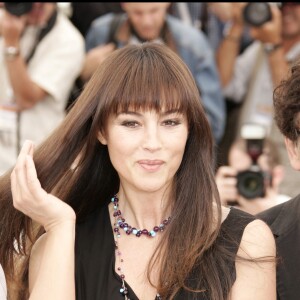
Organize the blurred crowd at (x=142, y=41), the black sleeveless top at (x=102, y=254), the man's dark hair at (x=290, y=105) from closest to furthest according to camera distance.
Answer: the black sleeveless top at (x=102, y=254) → the man's dark hair at (x=290, y=105) → the blurred crowd at (x=142, y=41)

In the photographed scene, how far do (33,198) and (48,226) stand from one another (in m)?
0.11

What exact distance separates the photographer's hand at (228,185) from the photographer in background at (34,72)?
1268 millimetres

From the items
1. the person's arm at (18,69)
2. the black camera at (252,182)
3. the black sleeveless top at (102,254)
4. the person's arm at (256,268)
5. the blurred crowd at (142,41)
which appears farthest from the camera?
the blurred crowd at (142,41)

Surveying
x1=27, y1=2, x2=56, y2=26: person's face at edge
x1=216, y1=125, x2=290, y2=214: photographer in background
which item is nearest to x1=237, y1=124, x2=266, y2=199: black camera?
Answer: x1=216, y1=125, x2=290, y2=214: photographer in background

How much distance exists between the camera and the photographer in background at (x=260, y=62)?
5.13 metres

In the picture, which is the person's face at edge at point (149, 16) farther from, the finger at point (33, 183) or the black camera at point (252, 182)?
the finger at point (33, 183)

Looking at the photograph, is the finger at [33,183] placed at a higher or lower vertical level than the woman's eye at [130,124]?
lower

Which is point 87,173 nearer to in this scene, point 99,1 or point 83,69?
point 83,69

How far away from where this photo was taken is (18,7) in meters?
4.90

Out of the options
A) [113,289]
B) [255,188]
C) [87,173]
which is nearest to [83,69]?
[255,188]

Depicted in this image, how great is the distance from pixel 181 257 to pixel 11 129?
2.30 m

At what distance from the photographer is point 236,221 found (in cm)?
298

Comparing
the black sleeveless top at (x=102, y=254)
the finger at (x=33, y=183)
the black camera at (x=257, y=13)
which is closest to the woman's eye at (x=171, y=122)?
the black sleeveless top at (x=102, y=254)

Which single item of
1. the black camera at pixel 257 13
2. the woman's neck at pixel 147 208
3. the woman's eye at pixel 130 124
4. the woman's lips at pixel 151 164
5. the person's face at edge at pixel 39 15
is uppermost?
the black camera at pixel 257 13
